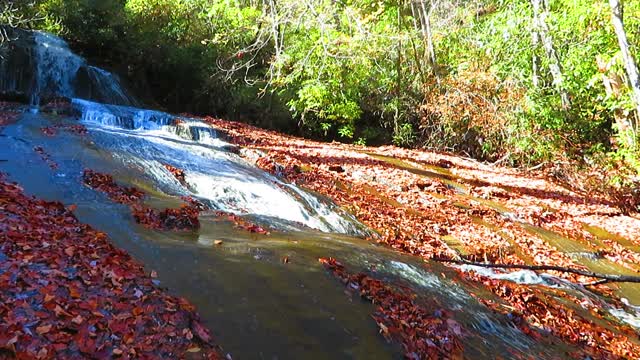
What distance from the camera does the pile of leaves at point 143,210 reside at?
5.65 m

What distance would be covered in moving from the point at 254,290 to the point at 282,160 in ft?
24.5

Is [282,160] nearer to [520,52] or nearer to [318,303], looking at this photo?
[318,303]

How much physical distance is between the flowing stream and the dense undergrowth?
603 cm

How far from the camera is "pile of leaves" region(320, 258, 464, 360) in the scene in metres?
4.04

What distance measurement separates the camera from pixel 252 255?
4.97 meters

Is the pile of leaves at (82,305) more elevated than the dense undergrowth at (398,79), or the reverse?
the dense undergrowth at (398,79)

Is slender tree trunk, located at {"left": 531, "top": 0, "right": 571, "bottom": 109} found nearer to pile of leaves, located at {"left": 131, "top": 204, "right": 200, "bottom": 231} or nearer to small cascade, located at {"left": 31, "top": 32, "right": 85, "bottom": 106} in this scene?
pile of leaves, located at {"left": 131, "top": 204, "right": 200, "bottom": 231}

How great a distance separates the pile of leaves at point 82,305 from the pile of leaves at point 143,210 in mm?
895

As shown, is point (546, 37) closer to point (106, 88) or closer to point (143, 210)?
point (143, 210)

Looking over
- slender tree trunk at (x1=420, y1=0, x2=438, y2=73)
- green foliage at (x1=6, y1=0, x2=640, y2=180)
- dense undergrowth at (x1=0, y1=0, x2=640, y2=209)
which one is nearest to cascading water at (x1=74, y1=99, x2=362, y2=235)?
dense undergrowth at (x1=0, y1=0, x2=640, y2=209)

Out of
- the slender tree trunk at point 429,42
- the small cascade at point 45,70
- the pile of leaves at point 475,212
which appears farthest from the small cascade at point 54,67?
the slender tree trunk at point 429,42

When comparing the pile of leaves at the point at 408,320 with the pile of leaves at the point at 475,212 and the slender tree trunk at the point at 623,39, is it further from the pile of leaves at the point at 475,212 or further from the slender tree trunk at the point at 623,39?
the slender tree trunk at the point at 623,39

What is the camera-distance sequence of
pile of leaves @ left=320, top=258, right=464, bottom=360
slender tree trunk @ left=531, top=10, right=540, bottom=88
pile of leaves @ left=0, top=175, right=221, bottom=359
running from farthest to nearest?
slender tree trunk @ left=531, top=10, right=540, bottom=88, pile of leaves @ left=320, top=258, right=464, bottom=360, pile of leaves @ left=0, top=175, right=221, bottom=359

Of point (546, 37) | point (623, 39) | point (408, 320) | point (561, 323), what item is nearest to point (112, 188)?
point (408, 320)
